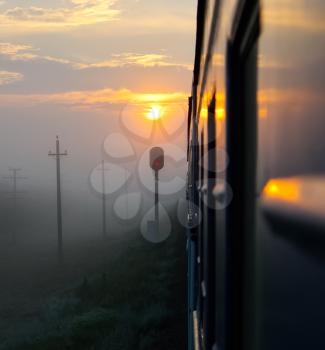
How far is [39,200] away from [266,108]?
352 feet

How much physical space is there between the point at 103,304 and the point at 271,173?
18.8 meters

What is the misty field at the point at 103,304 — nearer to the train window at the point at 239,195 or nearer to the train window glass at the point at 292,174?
the train window at the point at 239,195

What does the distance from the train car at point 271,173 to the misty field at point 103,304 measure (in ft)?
33.3

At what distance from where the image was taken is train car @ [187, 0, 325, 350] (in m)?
1.02

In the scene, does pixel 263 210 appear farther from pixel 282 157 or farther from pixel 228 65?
pixel 228 65

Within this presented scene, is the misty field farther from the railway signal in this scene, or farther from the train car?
the train car

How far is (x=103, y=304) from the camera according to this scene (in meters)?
19.5

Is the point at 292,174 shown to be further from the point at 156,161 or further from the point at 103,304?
the point at 156,161

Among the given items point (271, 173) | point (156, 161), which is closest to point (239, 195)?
point (271, 173)

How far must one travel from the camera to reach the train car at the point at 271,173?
1.02 meters

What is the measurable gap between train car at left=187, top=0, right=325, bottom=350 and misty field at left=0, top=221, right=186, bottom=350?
399 inches

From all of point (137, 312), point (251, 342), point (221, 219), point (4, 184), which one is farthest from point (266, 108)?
point (4, 184)

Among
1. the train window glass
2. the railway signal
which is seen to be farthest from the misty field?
the train window glass

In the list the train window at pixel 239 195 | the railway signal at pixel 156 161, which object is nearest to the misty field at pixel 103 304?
the railway signal at pixel 156 161
